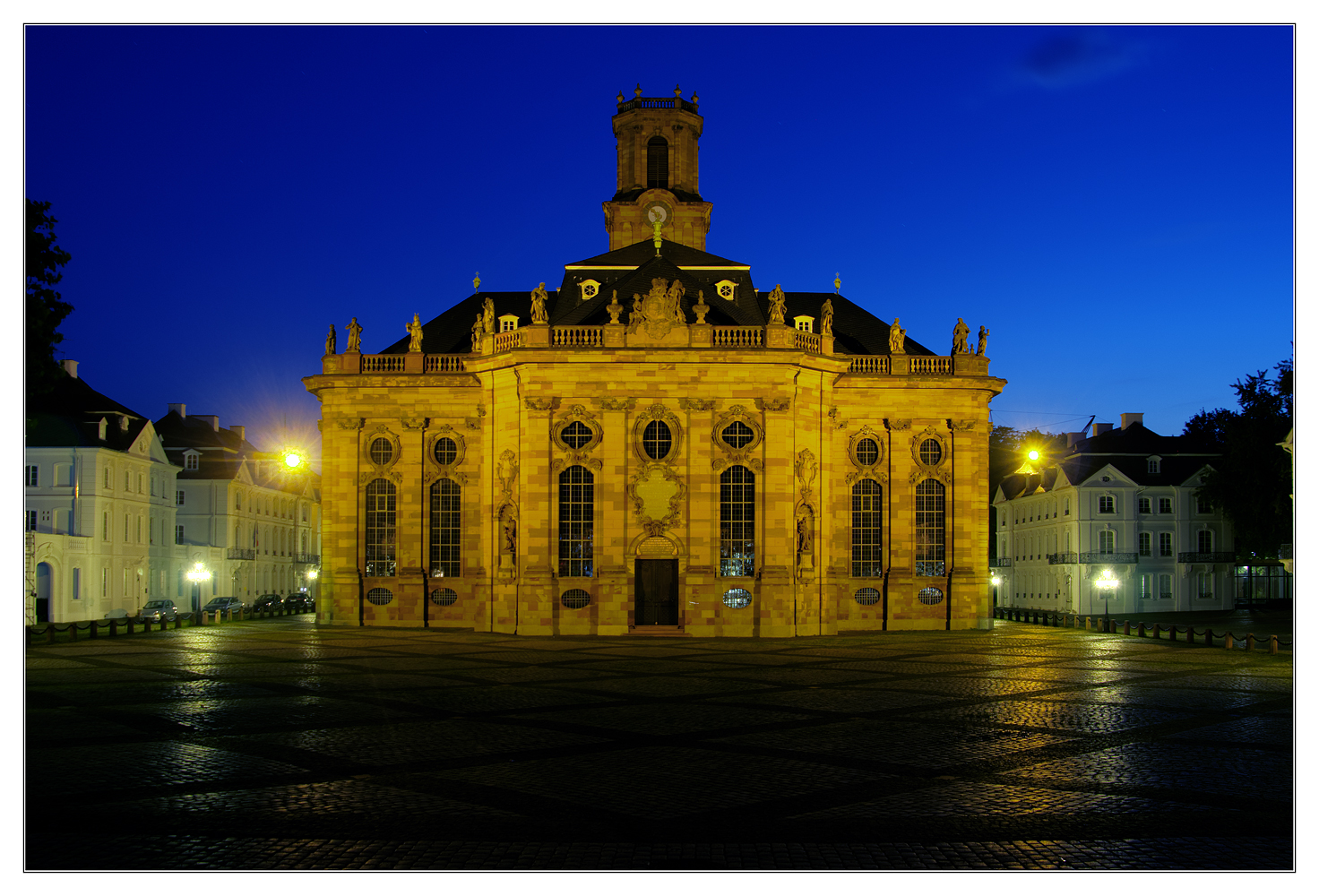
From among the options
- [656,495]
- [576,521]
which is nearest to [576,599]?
[576,521]

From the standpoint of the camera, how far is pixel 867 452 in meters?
59.4

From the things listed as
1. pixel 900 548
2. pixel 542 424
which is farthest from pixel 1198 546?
pixel 542 424

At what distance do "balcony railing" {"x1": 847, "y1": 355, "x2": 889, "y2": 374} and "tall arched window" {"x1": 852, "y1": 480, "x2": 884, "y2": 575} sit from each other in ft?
18.5

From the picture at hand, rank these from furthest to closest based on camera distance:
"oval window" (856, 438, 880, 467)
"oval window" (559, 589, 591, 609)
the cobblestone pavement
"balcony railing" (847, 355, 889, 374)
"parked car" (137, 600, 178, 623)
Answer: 1. "parked car" (137, 600, 178, 623)
2. "balcony railing" (847, 355, 889, 374)
3. "oval window" (856, 438, 880, 467)
4. "oval window" (559, 589, 591, 609)
5. the cobblestone pavement


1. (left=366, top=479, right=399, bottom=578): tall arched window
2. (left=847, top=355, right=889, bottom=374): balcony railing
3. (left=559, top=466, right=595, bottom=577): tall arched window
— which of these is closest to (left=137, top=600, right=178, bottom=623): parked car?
(left=366, top=479, right=399, bottom=578): tall arched window

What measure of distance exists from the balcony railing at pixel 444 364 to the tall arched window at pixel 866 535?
67.1 ft

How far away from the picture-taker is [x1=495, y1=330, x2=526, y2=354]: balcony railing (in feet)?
179

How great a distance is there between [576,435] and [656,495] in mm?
4465

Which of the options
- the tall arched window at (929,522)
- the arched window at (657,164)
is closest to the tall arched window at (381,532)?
the tall arched window at (929,522)

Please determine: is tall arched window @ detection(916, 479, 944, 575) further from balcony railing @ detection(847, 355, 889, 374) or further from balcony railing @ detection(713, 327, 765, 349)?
balcony railing @ detection(713, 327, 765, 349)

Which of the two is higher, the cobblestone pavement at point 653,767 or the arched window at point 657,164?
the arched window at point 657,164

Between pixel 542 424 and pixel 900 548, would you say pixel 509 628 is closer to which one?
pixel 542 424

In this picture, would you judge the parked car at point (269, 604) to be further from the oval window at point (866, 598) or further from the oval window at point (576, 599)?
the oval window at point (866, 598)

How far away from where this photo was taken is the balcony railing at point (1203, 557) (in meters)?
81.5
